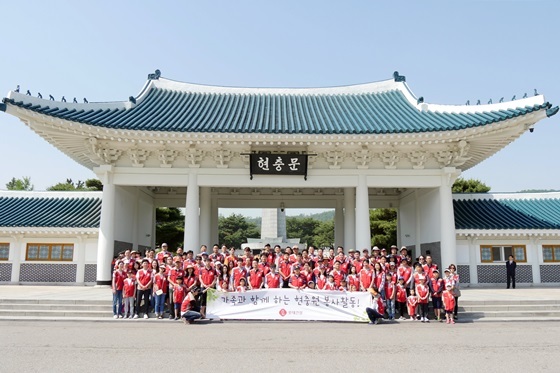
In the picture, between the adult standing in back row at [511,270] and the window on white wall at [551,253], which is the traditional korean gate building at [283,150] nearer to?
the window on white wall at [551,253]

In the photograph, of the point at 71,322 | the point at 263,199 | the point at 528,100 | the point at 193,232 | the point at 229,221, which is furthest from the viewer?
the point at 229,221

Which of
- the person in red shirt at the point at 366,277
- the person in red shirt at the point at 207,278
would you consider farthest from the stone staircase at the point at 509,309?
the person in red shirt at the point at 207,278

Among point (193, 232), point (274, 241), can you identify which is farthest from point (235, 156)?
point (274, 241)

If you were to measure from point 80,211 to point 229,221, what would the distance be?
49.5 meters

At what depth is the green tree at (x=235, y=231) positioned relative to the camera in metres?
64.5

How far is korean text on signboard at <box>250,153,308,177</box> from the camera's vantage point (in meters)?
14.4

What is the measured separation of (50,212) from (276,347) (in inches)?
520

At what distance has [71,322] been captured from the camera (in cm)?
975

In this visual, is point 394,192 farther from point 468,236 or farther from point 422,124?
point 422,124

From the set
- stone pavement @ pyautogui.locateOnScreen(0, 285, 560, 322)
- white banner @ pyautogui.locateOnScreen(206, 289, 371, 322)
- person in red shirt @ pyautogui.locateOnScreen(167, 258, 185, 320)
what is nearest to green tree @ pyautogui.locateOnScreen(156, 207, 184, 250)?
stone pavement @ pyautogui.locateOnScreen(0, 285, 560, 322)

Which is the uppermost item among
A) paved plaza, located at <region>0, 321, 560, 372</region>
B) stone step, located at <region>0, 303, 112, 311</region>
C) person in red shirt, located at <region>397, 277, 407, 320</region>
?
person in red shirt, located at <region>397, 277, 407, 320</region>

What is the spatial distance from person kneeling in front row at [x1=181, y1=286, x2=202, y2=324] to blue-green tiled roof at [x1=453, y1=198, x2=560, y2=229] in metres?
Answer: 10.2

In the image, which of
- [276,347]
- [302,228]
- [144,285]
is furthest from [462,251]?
[302,228]

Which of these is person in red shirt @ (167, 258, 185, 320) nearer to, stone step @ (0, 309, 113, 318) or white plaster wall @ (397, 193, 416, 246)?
stone step @ (0, 309, 113, 318)
